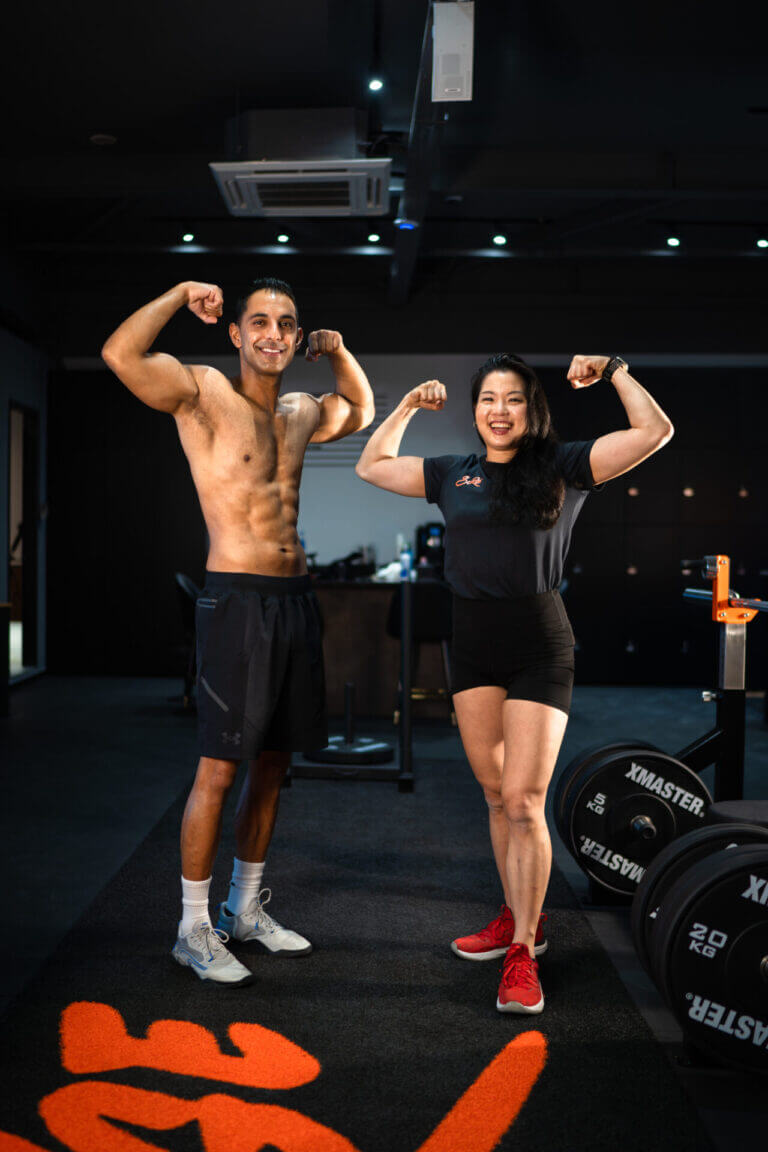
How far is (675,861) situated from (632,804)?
660mm

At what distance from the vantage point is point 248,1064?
211 cm

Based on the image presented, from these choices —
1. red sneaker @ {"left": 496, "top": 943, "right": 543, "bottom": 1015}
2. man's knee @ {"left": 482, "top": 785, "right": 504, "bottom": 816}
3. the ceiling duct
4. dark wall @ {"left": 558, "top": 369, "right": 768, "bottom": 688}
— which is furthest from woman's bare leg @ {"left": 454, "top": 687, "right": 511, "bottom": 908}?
dark wall @ {"left": 558, "top": 369, "right": 768, "bottom": 688}

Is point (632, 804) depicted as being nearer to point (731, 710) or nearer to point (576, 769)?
point (576, 769)

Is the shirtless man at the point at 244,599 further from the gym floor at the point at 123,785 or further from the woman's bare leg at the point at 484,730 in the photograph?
the gym floor at the point at 123,785

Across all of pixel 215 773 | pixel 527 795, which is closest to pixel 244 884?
pixel 215 773

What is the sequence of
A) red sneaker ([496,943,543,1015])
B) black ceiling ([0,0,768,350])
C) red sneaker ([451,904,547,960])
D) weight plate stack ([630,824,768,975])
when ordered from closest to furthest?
weight plate stack ([630,824,768,975]), red sneaker ([496,943,543,1015]), red sneaker ([451,904,547,960]), black ceiling ([0,0,768,350])

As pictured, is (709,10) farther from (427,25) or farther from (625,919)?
(625,919)

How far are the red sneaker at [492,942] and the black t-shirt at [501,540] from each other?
0.94 meters

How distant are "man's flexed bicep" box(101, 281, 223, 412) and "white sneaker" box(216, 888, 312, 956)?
4.63 ft

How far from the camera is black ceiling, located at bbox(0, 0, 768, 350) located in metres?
4.37

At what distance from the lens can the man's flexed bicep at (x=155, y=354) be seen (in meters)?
2.43

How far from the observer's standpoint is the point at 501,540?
2.45m

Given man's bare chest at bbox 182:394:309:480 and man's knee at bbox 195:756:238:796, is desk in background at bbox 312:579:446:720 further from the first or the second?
man's knee at bbox 195:756:238:796

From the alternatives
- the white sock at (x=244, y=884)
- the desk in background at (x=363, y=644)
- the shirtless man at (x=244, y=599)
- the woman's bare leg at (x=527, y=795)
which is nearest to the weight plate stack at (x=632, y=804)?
the woman's bare leg at (x=527, y=795)
